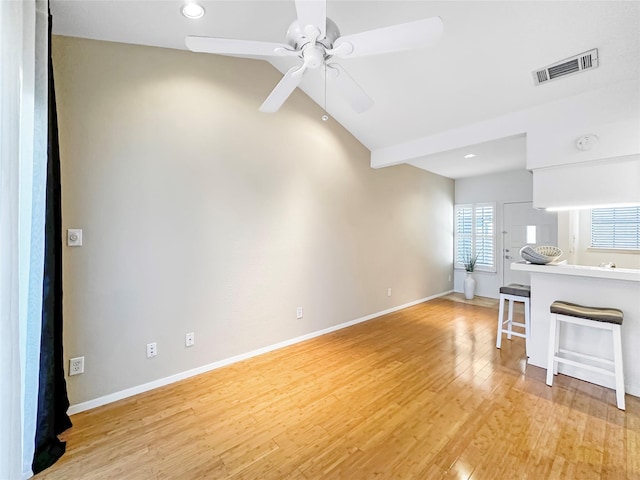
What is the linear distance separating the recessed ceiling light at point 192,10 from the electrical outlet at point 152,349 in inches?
105

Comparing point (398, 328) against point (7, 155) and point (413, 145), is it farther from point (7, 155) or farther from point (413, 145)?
point (7, 155)

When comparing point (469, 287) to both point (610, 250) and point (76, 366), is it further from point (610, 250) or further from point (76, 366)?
point (76, 366)

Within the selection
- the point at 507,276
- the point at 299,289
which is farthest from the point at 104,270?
the point at 507,276

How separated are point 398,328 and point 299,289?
162cm

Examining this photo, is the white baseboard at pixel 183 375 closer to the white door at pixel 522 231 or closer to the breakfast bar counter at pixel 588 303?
the breakfast bar counter at pixel 588 303

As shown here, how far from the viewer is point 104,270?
2.22 m

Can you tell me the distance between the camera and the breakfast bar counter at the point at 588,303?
7.80ft

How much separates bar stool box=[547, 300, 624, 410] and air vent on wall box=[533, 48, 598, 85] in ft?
6.82

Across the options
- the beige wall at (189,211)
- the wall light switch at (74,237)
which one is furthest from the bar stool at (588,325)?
the wall light switch at (74,237)

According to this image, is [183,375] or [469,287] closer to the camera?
[183,375]

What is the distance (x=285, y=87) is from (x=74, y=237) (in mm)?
1941

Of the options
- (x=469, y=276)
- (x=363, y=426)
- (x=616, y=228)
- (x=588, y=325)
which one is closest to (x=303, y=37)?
(x=363, y=426)

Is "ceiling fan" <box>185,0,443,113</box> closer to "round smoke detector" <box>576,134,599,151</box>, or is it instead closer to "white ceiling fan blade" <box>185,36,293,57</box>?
"white ceiling fan blade" <box>185,36,293,57</box>

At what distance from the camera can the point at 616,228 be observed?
3842mm
